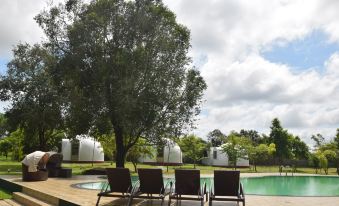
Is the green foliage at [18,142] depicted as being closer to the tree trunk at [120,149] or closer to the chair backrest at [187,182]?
the tree trunk at [120,149]

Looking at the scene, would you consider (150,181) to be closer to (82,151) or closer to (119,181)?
(119,181)

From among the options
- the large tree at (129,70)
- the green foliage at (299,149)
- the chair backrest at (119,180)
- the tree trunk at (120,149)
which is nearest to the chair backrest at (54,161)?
the large tree at (129,70)

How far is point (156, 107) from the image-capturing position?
72.7ft

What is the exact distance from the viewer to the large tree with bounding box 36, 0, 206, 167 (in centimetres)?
2175

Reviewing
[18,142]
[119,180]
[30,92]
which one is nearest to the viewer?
[119,180]

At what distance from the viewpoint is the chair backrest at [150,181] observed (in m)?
9.26

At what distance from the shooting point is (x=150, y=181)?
30.9 ft

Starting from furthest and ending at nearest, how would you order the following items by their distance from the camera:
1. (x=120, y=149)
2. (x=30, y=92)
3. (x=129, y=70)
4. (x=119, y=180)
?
(x=30, y=92), (x=120, y=149), (x=129, y=70), (x=119, y=180)

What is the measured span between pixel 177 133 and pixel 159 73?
3.82 m

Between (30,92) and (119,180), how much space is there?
2442cm

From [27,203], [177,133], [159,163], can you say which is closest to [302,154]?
[159,163]

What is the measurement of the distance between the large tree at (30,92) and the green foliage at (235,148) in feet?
55.3

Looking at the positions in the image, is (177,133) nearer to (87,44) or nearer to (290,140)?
(87,44)

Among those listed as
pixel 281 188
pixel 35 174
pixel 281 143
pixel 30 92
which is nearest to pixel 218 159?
pixel 281 143
